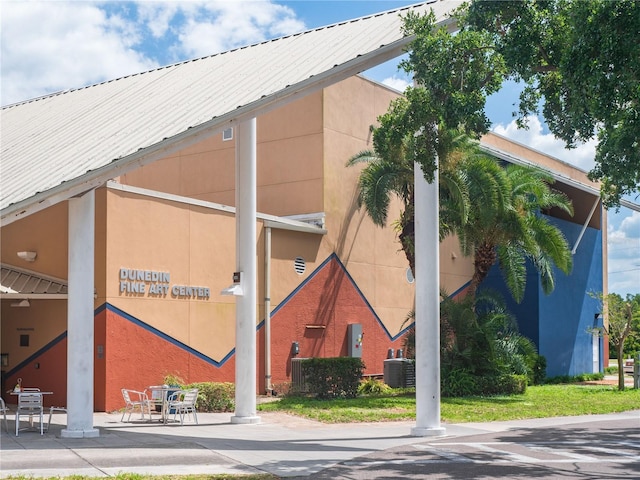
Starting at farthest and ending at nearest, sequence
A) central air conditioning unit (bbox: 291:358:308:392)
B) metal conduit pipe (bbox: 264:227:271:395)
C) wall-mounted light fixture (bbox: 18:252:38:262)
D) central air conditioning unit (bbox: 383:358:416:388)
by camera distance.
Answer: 1. central air conditioning unit (bbox: 383:358:416:388)
2. metal conduit pipe (bbox: 264:227:271:395)
3. central air conditioning unit (bbox: 291:358:308:392)
4. wall-mounted light fixture (bbox: 18:252:38:262)

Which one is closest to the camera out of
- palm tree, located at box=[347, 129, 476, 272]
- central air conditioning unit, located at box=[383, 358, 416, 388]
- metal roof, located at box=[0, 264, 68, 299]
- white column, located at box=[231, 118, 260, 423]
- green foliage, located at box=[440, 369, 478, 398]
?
white column, located at box=[231, 118, 260, 423]

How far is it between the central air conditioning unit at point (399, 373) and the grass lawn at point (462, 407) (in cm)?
226

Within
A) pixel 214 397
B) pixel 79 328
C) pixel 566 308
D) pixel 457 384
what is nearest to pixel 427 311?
pixel 79 328

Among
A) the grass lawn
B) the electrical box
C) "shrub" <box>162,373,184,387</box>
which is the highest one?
the electrical box

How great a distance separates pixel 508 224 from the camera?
25844mm

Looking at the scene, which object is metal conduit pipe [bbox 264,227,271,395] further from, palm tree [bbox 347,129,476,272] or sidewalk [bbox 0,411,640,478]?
sidewalk [bbox 0,411,640,478]

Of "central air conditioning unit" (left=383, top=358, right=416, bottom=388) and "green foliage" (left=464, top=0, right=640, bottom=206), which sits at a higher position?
"green foliage" (left=464, top=0, right=640, bottom=206)

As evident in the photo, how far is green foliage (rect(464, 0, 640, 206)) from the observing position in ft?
38.9

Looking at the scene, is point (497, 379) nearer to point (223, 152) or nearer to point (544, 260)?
point (544, 260)

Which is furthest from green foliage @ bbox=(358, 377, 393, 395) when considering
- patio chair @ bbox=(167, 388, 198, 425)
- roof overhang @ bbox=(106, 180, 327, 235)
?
patio chair @ bbox=(167, 388, 198, 425)

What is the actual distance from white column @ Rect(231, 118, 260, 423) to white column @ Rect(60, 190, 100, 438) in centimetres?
395

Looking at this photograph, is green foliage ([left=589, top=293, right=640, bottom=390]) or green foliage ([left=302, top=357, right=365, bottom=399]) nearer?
green foliage ([left=302, top=357, right=365, bottom=399])

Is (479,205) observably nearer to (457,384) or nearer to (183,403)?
(457,384)

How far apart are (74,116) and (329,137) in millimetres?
9903
